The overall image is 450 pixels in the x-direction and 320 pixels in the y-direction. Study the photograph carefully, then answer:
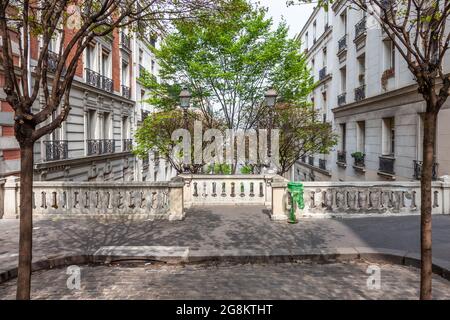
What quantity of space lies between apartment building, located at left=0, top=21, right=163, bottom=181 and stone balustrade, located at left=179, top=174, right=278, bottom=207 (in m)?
6.03

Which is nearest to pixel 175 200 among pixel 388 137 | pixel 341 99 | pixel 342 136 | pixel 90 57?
pixel 388 137

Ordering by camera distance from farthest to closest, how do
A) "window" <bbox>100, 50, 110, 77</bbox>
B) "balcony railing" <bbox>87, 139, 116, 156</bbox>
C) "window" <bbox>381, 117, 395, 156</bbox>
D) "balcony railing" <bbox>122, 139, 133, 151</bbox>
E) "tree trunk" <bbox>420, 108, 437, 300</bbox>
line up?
"balcony railing" <bbox>122, 139, 133, 151</bbox> → "window" <bbox>100, 50, 110, 77</bbox> → "balcony railing" <bbox>87, 139, 116, 156</bbox> → "window" <bbox>381, 117, 395, 156</bbox> → "tree trunk" <bbox>420, 108, 437, 300</bbox>

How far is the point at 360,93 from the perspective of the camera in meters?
18.4

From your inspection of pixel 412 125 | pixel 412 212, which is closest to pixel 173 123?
pixel 412 125

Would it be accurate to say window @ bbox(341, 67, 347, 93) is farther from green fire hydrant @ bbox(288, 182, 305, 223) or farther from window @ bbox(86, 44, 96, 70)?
window @ bbox(86, 44, 96, 70)

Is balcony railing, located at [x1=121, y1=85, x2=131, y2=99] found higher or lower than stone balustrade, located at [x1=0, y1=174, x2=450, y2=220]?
higher

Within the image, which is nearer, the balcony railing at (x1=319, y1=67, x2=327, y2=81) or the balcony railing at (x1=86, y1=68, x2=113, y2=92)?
the balcony railing at (x1=86, y1=68, x2=113, y2=92)

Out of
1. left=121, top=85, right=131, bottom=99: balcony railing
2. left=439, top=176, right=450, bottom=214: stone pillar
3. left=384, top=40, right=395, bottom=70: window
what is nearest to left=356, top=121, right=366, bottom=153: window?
left=384, top=40, right=395, bottom=70: window

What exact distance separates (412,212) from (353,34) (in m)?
13.5

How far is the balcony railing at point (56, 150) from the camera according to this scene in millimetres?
14367

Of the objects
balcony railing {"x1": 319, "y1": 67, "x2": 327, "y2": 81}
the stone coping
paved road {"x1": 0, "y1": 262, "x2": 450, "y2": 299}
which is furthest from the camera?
balcony railing {"x1": 319, "y1": 67, "x2": 327, "y2": 81}

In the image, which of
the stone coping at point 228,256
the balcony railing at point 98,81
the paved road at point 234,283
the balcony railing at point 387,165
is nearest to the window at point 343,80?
the balcony railing at point 387,165

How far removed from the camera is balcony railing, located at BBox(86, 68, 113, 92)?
18411 millimetres

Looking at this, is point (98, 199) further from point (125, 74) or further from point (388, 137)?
point (125, 74)
